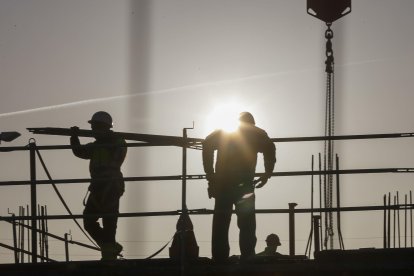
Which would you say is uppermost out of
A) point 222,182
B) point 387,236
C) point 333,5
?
point 333,5

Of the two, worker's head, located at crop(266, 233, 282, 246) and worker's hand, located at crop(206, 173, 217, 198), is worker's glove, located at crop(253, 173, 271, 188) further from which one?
worker's head, located at crop(266, 233, 282, 246)

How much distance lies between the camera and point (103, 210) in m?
13.8

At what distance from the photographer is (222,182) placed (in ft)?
42.8

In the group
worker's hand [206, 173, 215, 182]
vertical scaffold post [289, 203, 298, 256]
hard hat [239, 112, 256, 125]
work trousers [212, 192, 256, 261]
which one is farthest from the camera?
vertical scaffold post [289, 203, 298, 256]

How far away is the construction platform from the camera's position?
38.8 feet

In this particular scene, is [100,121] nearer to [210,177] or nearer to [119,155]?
[119,155]

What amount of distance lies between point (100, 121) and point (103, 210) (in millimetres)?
1140

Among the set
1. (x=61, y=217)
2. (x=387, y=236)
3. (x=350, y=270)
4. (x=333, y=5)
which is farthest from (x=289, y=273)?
→ (x=333, y=5)

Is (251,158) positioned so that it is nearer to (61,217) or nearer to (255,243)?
(255,243)

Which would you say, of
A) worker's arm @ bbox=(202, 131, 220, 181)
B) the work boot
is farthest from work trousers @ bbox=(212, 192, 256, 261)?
the work boot

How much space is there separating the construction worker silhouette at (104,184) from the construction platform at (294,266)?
1.32 m

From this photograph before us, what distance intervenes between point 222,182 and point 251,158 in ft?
1.53

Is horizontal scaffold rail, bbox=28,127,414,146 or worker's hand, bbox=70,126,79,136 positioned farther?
worker's hand, bbox=70,126,79,136

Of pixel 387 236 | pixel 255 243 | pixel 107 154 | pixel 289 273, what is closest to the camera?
pixel 289 273
